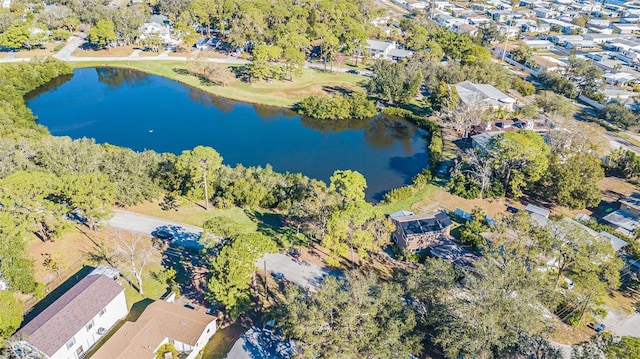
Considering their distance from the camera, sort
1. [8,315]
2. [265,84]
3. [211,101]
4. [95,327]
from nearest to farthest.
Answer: [8,315], [95,327], [211,101], [265,84]

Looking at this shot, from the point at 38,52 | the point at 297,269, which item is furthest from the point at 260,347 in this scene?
the point at 38,52

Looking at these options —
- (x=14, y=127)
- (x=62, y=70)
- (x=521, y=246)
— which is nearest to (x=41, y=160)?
(x=14, y=127)

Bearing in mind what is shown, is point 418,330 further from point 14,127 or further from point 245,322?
point 14,127

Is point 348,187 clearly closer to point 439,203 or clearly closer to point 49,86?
point 439,203

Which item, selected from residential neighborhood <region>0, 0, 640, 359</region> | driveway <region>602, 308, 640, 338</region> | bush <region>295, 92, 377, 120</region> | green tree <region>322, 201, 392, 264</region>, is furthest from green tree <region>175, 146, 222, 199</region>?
driveway <region>602, 308, 640, 338</region>

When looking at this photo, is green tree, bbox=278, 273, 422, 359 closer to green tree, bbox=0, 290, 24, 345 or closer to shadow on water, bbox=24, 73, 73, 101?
green tree, bbox=0, 290, 24, 345

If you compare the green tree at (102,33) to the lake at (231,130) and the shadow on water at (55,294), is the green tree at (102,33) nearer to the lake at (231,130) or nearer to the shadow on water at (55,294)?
the lake at (231,130)
